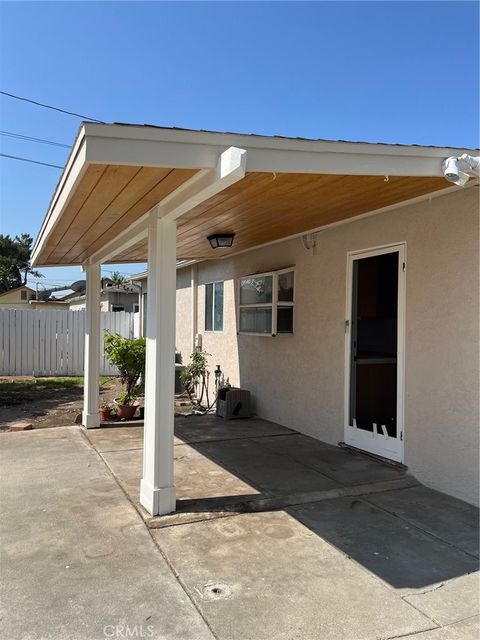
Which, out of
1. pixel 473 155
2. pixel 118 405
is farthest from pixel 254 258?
pixel 473 155

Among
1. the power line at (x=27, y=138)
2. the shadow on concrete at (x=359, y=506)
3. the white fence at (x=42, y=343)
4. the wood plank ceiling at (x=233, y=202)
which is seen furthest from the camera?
the white fence at (x=42, y=343)

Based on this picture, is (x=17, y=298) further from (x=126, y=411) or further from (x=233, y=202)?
(x=233, y=202)

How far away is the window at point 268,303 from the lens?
6.77 metres

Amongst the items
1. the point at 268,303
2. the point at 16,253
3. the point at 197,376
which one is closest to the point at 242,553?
the point at 268,303

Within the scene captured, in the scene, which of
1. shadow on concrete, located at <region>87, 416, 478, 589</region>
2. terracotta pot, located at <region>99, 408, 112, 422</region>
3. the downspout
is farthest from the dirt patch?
shadow on concrete, located at <region>87, 416, 478, 589</region>

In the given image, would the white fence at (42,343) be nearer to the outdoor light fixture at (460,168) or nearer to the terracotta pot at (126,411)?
the terracotta pot at (126,411)

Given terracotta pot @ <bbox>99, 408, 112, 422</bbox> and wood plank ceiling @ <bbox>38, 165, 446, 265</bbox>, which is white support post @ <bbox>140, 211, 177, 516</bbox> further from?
terracotta pot @ <bbox>99, 408, 112, 422</bbox>

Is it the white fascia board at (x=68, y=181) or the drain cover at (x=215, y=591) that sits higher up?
the white fascia board at (x=68, y=181)

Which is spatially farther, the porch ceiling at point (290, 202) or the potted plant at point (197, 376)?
the potted plant at point (197, 376)

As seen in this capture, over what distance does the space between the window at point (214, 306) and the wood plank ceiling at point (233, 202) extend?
2.78 m

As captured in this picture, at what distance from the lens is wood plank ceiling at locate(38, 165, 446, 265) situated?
3.40 metres

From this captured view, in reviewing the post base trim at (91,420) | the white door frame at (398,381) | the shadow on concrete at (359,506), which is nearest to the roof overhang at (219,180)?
the white door frame at (398,381)

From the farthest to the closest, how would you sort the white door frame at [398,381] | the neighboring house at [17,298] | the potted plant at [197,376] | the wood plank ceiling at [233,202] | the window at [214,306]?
the neighboring house at [17,298] < the potted plant at [197,376] < the window at [214,306] < the white door frame at [398,381] < the wood plank ceiling at [233,202]

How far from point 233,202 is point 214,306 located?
5041 mm
